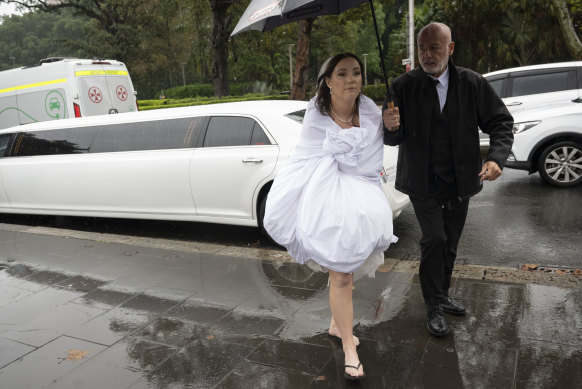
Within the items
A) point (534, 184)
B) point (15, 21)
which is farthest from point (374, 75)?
point (534, 184)

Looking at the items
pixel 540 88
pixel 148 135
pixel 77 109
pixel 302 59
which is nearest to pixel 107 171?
pixel 148 135

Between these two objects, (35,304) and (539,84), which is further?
(539,84)

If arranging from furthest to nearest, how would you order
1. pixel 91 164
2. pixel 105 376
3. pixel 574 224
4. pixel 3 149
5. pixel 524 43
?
pixel 524 43 → pixel 3 149 → pixel 91 164 → pixel 574 224 → pixel 105 376

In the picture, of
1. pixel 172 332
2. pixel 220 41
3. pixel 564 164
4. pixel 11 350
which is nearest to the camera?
pixel 11 350

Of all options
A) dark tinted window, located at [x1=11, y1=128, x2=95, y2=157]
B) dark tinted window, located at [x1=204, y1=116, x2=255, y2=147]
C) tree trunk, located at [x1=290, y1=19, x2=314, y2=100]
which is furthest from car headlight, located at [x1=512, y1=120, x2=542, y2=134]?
tree trunk, located at [x1=290, y1=19, x2=314, y2=100]

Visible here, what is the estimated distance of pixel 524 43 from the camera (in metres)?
27.9

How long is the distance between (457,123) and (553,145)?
529 cm

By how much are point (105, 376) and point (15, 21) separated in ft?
279

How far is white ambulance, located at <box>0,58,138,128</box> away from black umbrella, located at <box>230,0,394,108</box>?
1217 centimetres

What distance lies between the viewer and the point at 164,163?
244 inches

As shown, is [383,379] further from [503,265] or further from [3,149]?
[3,149]

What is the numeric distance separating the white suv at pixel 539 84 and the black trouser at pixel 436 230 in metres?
6.19

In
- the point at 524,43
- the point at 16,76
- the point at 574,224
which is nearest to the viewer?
the point at 574,224

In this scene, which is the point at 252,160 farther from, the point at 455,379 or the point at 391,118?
the point at 455,379
